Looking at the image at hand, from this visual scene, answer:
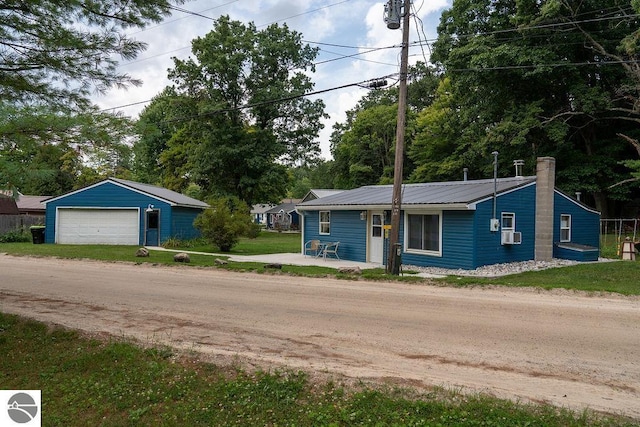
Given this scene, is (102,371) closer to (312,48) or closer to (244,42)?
(244,42)

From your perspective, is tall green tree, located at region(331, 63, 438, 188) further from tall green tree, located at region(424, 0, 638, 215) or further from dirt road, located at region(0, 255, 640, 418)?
dirt road, located at region(0, 255, 640, 418)

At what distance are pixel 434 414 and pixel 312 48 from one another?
36.8m

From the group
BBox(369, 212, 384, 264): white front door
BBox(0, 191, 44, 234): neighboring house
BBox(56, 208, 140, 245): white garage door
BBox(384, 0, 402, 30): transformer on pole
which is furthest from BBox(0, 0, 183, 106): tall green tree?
BBox(0, 191, 44, 234): neighboring house

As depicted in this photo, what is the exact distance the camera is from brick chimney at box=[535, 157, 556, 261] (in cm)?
1670

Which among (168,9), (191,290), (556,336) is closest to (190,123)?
(191,290)

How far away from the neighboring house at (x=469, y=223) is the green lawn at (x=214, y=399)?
36.0 feet

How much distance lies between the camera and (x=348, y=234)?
18609 mm

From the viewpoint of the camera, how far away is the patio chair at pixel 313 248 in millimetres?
19156

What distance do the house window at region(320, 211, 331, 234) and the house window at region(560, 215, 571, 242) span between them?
9183 mm

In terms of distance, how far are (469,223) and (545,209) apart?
13.2ft

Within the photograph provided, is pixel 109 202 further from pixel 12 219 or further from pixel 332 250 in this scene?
pixel 332 250

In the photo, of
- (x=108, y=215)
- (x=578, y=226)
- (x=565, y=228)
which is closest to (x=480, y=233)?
(x=565, y=228)

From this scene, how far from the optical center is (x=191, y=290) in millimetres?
10578

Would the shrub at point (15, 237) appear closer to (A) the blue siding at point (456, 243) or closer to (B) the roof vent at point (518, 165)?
(A) the blue siding at point (456, 243)
